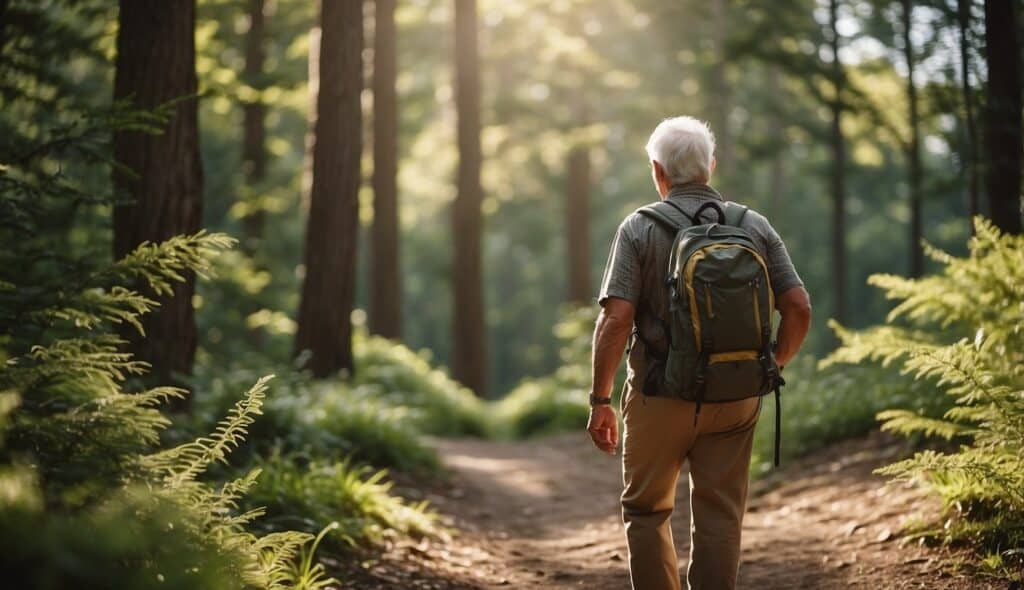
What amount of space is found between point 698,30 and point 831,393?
72.7ft

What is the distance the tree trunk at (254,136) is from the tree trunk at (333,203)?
5664mm

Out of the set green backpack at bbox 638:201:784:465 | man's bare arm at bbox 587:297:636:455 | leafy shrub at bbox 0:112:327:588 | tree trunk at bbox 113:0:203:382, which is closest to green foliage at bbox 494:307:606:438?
tree trunk at bbox 113:0:203:382

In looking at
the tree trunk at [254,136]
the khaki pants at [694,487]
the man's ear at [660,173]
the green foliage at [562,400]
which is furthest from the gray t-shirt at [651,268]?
the tree trunk at [254,136]

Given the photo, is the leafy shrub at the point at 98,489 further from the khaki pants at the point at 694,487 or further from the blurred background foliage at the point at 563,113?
the blurred background foliage at the point at 563,113

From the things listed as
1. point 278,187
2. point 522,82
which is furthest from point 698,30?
point 278,187

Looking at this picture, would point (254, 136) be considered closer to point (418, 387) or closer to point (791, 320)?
point (418, 387)

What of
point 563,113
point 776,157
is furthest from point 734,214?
point 776,157

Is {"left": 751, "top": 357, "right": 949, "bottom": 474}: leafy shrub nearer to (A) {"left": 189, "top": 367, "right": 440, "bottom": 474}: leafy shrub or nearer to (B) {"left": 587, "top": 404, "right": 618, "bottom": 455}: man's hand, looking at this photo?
(A) {"left": 189, "top": 367, "right": 440, "bottom": 474}: leafy shrub

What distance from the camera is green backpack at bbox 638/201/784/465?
3633mm

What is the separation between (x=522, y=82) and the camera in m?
27.1

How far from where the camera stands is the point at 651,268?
3920 mm

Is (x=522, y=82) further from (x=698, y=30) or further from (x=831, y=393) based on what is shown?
(x=831, y=393)

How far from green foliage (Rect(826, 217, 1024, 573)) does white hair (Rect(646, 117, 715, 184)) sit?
1.57m

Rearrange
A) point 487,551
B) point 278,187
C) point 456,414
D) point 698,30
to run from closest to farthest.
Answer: point 487,551 < point 456,414 < point 278,187 < point 698,30
